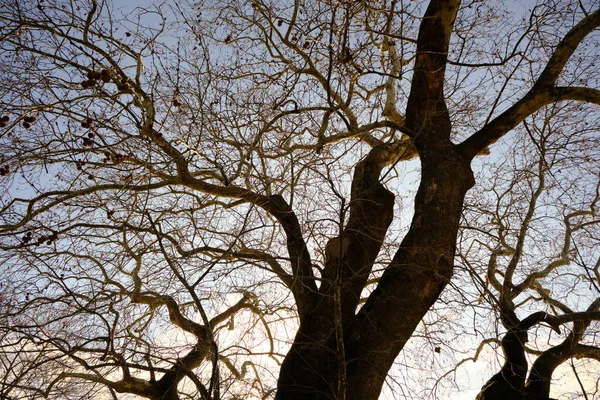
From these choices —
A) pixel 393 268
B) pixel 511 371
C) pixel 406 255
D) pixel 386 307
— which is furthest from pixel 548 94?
pixel 511 371

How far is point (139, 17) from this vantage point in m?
3.75

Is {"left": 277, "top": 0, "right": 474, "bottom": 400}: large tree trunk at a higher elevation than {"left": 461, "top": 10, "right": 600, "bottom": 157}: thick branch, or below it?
below

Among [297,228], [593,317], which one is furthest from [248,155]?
[593,317]

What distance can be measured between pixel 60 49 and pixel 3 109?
1.79 feet

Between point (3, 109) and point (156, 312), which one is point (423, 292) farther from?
point (3, 109)

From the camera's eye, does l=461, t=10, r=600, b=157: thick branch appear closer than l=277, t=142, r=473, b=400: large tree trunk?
No

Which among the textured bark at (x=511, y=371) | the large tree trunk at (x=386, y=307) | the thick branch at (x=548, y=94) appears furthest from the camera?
the textured bark at (x=511, y=371)

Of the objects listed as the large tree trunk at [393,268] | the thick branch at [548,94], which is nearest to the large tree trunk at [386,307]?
the large tree trunk at [393,268]

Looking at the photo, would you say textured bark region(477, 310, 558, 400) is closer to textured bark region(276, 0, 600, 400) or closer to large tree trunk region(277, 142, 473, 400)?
textured bark region(276, 0, 600, 400)

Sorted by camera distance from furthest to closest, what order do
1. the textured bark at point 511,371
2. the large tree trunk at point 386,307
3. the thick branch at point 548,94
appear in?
the textured bark at point 511,371, the thick branch at point 548,94, the large tree trunk at point 386,307

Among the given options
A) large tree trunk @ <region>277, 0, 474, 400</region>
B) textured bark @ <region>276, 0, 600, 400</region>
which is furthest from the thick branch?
large tree trunk @ <region>277, 0, 474, 400</region>

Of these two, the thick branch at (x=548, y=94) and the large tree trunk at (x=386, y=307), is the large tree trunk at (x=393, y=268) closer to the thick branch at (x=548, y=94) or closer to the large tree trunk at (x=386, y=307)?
the large tree trunk at (x=386, y=307)

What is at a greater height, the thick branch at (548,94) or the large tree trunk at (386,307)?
the thick branch at (548,94)

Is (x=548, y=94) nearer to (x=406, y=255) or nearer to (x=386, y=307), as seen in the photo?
(x=406, y=255)
